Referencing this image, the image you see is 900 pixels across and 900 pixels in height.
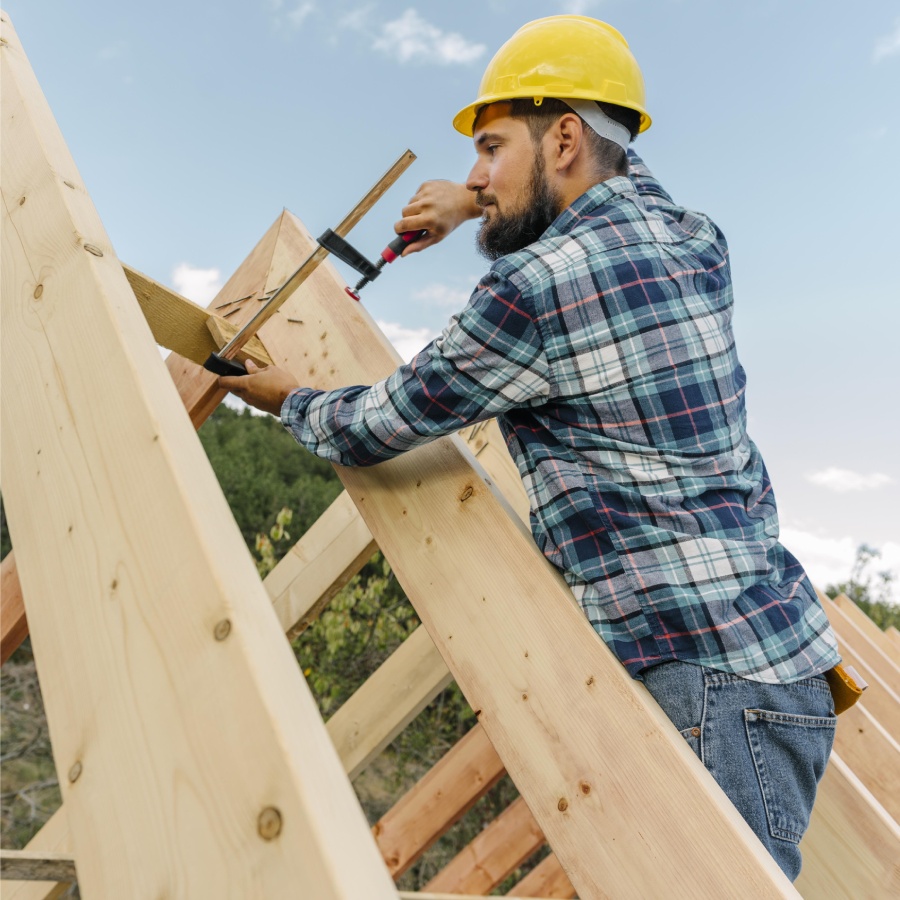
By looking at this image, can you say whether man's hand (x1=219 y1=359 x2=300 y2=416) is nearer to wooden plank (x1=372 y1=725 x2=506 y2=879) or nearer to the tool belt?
the tool belt

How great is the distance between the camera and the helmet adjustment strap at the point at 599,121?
73.6 inches

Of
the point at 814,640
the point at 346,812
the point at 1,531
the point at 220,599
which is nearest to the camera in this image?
the point at 346,812

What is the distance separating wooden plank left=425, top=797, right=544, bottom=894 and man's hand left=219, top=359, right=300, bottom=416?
3051 millimetres

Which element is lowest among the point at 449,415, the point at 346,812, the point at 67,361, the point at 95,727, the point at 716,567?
the point at 95,727

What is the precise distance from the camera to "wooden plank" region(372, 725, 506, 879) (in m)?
3.81

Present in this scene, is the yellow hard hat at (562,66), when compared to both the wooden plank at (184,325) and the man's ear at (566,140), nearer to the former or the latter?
the man's ear at (566,140)

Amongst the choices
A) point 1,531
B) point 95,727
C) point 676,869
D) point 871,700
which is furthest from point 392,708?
point 1,531

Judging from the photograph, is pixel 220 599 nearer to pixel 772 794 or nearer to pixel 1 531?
pixel 772 794

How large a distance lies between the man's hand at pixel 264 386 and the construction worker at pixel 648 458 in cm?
24

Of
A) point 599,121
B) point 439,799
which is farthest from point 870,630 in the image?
point 599,121

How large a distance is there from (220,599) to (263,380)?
1191 mm

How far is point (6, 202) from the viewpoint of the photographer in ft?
5.44

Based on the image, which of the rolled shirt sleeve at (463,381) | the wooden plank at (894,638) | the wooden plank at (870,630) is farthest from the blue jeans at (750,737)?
the wooden plank at (894,638)

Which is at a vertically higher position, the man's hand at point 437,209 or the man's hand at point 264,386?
the man's hand at point 437,209
